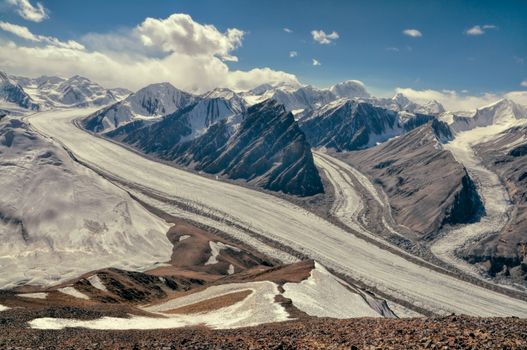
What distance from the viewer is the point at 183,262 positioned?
404ft

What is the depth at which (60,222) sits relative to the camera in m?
136

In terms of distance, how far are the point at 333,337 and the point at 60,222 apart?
125 metres

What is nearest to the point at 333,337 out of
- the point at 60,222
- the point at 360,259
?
the point at 360,259

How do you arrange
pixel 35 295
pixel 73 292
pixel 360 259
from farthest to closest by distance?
1. pixel 360 259
2. pixel 73 292
3. pixel 35 295

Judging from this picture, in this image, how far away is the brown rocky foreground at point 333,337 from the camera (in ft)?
81.6

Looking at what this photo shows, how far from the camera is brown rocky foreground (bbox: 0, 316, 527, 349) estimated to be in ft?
81.6

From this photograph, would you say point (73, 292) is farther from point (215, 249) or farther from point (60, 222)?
point (60, 222)

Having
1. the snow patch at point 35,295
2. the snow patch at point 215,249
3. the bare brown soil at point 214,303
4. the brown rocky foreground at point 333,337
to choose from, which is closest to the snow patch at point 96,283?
the snow patch at point 35,295

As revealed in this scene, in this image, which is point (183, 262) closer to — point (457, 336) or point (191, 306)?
point (191, 306)

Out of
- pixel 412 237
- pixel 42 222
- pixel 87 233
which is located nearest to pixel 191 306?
pixel 87 233

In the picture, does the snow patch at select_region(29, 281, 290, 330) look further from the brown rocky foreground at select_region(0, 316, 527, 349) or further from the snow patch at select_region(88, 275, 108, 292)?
the snow patch at select_region(88, 275, 108, 292)

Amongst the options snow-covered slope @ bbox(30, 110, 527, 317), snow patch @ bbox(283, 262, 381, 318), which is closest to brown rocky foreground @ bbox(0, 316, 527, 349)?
snow patch @ bbox(283, 262, 381, 318)

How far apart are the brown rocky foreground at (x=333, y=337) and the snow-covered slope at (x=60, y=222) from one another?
243 feet

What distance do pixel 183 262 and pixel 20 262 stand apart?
40.9 metres
